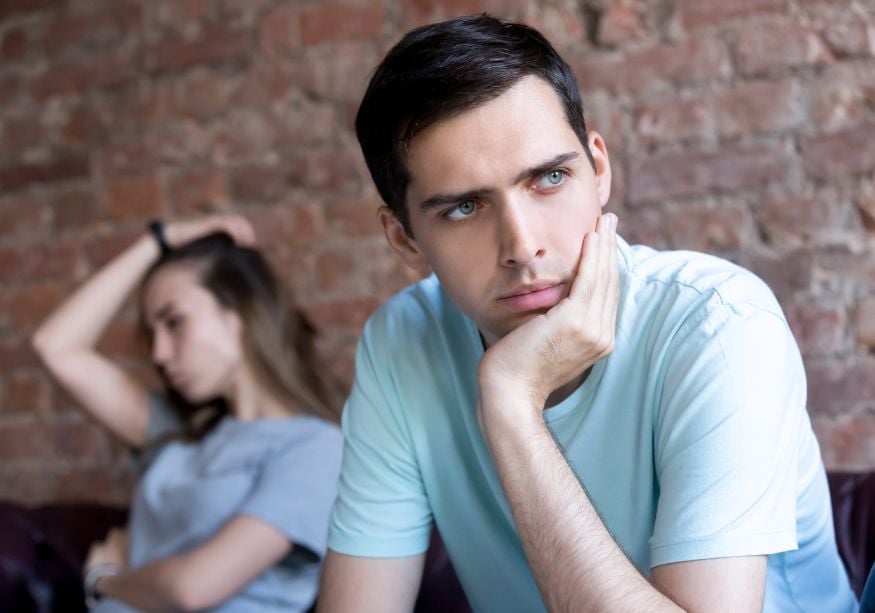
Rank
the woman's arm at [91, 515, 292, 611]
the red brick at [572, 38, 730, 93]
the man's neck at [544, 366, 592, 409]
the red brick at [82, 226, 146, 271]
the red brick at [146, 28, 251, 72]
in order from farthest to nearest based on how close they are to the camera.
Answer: the red brick at [82, 226, 146, 271]
the red brick at [146, 28, 251, 72]
the red brick at [572, 38, 730, 93]
the woman's arm at [91, 515, 292, 611]
the man's neck at [544, 366, 592, 409]

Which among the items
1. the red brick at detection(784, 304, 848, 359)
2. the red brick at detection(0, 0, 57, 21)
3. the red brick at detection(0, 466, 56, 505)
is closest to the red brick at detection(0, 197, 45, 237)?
the red brick at detection(0, 0, 57, 21)

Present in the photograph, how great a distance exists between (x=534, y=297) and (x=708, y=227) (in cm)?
74

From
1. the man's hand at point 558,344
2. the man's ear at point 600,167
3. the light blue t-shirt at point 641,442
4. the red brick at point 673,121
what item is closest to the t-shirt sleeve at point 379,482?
the light blue t-shirt at point 641,442

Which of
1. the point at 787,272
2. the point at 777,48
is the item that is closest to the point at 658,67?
the point at 777,48

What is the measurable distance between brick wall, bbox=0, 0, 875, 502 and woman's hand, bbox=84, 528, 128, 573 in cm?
35

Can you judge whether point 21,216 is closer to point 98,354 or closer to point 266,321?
point 98,354

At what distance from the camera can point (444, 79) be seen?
1.09m

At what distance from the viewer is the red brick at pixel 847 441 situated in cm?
163

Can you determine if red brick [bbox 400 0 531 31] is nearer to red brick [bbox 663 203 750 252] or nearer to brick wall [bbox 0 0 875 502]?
brick wall [bbox 0 0 875 502]

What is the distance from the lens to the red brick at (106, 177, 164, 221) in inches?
88.8

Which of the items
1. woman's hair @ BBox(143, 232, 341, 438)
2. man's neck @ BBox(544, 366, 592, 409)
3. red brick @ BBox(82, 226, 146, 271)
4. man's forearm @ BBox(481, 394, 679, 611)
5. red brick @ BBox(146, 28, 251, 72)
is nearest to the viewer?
man's forearm @ BBox(481, 394, 679, 611)

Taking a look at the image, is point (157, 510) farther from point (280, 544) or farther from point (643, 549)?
point (643, 549)

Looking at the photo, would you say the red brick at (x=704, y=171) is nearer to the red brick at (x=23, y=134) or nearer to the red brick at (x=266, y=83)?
the red brick at (x=266, y=83)

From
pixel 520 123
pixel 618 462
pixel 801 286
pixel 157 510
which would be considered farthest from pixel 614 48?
pixel 157 510
